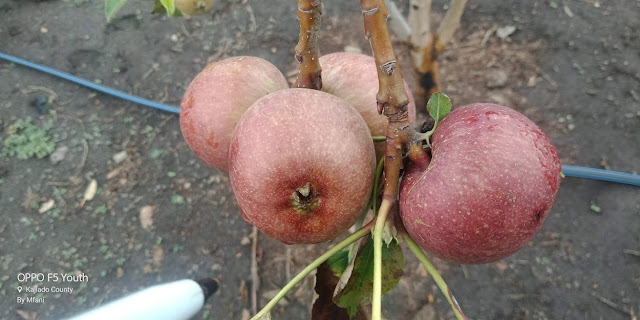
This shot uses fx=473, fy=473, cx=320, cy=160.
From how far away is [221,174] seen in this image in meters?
2.49

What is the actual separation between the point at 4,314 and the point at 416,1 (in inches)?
86.8

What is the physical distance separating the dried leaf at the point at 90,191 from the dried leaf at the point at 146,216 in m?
0.28

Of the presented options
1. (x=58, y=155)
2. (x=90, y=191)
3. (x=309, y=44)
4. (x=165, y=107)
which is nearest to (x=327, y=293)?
(x=309, y=44)

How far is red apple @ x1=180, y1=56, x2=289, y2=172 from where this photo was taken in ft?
3.71

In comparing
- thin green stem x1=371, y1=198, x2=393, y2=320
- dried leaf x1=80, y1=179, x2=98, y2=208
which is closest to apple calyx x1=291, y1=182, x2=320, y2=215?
thin green stem x1=371, y1=198, x2=393, y2=320

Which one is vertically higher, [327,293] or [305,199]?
[305,199]

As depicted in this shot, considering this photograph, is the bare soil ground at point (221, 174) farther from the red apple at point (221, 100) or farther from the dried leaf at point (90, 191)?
the red apple at point (221, 100)

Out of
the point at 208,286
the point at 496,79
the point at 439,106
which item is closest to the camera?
the point at 439,106

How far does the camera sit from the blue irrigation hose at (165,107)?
2143 mm

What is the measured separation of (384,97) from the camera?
35.7 inches

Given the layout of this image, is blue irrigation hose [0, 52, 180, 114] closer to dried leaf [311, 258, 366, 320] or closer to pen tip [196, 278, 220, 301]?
pen tip [196, 278, 220, 301]

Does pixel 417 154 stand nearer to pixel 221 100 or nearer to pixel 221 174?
pixel 221 100

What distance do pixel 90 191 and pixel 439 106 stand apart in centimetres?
205

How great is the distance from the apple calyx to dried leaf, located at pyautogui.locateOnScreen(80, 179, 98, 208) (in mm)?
1833
